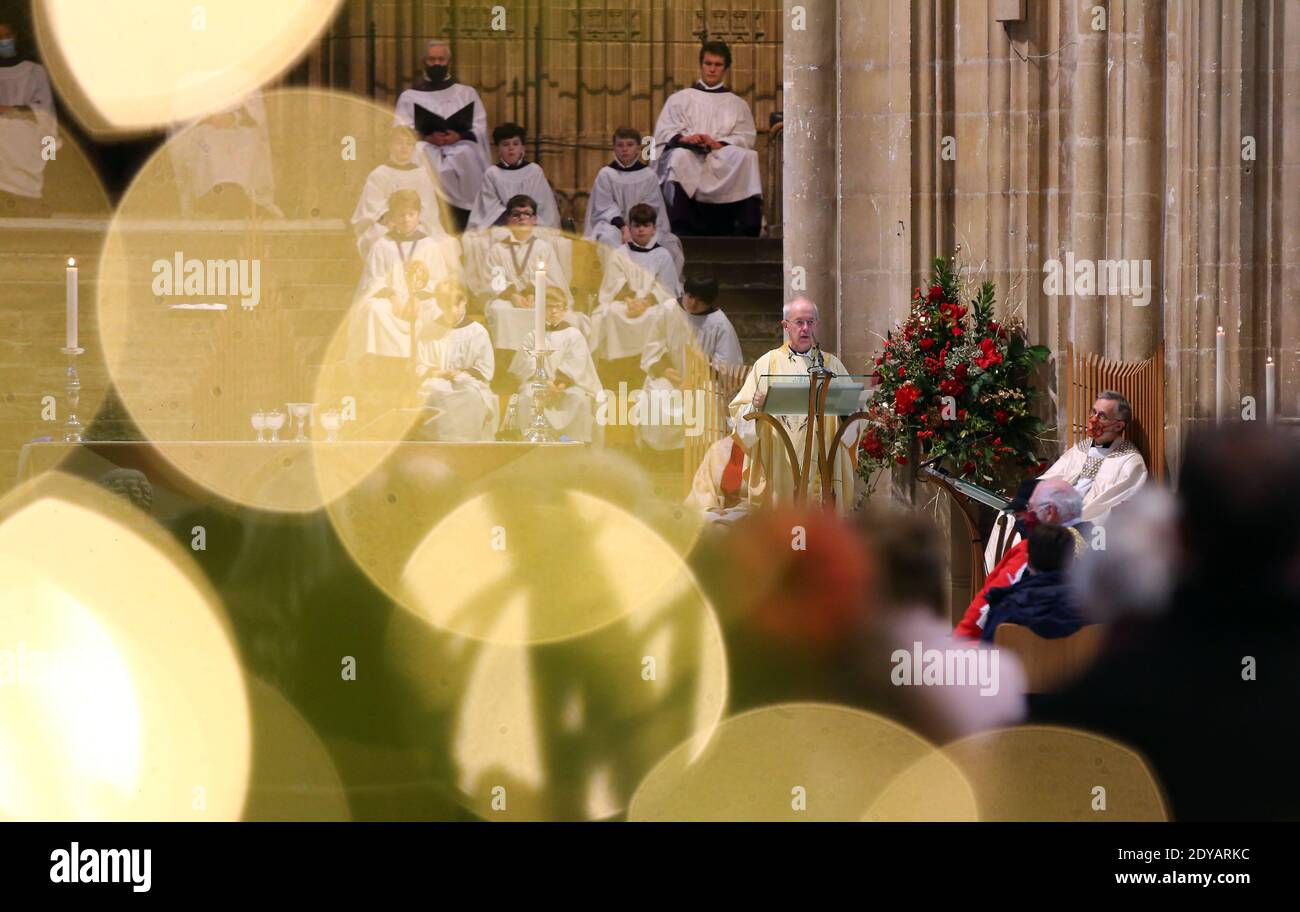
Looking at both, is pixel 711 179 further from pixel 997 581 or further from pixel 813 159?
pixel 997 581

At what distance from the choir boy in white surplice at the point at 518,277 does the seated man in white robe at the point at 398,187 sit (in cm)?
46

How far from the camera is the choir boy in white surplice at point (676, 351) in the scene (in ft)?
35.4

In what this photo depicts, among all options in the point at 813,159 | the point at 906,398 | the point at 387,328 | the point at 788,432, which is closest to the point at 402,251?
the point at 387,328

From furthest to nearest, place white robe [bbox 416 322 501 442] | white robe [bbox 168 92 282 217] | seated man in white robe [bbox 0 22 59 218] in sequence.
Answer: white robe [bbox 168 92 282 217] → seated man in white robe [bbox 0 22 59 218] → white robe [bbox 416 322 501 442]

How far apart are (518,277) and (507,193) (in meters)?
0.71

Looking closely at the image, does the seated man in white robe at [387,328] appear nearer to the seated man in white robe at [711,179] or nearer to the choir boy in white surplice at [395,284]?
the choir boy in white surplice at [395,284]

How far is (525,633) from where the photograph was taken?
7203 mm

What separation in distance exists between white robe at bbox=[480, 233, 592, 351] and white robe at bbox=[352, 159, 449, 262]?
441 millimetres

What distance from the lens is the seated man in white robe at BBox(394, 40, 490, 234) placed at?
12.8 m

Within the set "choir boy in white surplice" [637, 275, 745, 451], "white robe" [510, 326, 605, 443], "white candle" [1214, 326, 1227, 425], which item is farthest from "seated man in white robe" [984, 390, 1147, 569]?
"white robe" [510, 326, 605, 443]

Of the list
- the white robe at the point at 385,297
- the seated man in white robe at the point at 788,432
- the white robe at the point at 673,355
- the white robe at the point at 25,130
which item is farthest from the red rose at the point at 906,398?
the white robe at the point at 25,130

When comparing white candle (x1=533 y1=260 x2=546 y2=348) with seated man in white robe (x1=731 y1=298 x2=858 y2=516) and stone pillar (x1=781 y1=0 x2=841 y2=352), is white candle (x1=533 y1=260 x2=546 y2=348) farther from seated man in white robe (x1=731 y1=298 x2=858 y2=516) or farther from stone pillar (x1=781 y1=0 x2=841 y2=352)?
stone pillar (x1=781 y1=0 x2=841 y2=352)

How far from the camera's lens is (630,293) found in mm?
11867

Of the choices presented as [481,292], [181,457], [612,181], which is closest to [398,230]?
[481,292]
